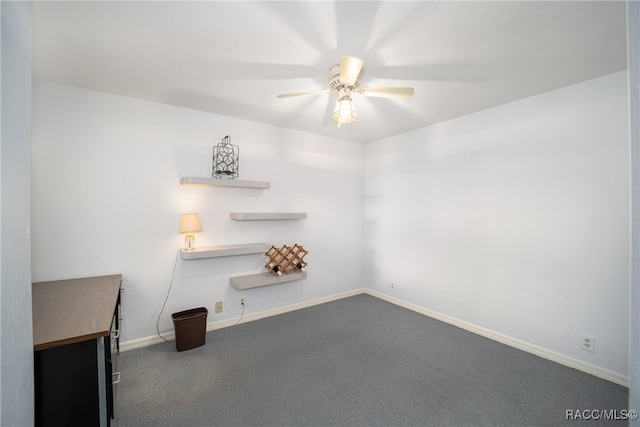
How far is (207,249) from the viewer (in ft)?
9.48

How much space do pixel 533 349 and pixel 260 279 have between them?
278 centimetres

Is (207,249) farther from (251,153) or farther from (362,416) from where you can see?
(362,416)

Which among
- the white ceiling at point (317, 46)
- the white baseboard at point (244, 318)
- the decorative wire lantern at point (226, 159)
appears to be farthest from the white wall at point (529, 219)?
the decorative wire lantern at point (226, 159)

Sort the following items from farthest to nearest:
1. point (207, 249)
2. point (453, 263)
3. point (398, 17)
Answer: point (453, 263), point (207, 249), point (398, 17)

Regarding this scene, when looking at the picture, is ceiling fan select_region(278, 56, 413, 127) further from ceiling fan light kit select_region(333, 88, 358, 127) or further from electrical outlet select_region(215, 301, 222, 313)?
electrical outlet select_region(215, 301, 222, 313)

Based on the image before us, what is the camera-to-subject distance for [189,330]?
2.57m

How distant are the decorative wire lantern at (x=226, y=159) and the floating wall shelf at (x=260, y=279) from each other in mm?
1169

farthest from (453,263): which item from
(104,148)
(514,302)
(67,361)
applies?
(104,148)

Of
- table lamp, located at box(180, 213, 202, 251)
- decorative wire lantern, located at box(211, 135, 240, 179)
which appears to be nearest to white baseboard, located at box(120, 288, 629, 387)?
table lamp, located at box(180, 213, 202, 251)

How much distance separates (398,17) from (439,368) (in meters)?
2.59

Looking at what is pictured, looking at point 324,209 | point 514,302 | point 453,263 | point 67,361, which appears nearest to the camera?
point 67,361

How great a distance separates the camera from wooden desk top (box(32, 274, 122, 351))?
49.7 inches

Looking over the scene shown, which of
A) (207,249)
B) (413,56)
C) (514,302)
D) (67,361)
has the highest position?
(413,56)

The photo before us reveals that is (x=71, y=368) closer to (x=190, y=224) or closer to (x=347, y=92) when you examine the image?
(x=190, y=224)
